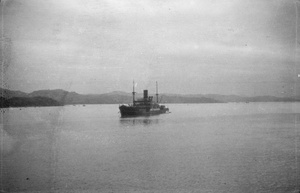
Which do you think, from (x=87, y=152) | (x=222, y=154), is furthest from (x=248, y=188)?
(x=87, y=152)

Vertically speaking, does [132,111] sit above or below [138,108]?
below

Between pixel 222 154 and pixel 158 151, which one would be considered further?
pixel 158 151

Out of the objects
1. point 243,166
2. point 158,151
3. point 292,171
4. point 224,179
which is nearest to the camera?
point 224,179

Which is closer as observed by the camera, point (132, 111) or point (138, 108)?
point (138, 108)

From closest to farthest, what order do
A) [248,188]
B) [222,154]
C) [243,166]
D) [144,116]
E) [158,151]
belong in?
[248,188] < [243,166] < [222,154] < [158,151] < [144,116]

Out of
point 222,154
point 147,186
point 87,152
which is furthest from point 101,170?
point 222,154

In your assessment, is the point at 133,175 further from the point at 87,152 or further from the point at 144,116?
the point at 144,116

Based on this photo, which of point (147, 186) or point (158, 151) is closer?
point (147, 186)

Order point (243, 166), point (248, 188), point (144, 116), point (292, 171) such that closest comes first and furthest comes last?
point (248, 188)
point (292, 171)
point (243, 166)
point (144, 116)

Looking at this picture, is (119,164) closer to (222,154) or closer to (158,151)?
(158,151)
